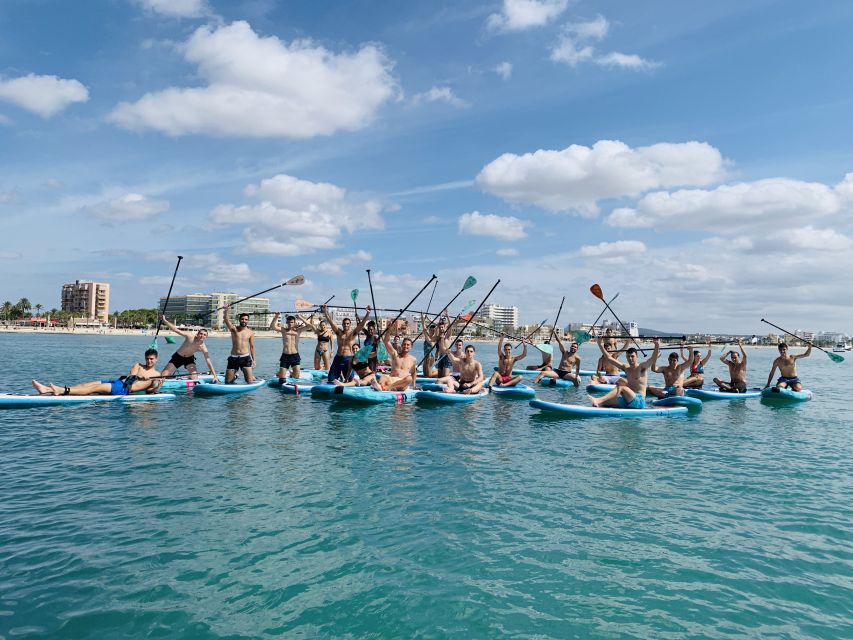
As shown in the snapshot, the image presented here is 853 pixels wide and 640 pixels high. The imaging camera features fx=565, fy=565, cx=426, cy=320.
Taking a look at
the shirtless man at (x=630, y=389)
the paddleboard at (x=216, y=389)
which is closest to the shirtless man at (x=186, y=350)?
the paddleboard at (x=216, y=389)

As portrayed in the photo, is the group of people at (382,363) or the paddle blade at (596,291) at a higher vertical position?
the paddle blade at (596,291)

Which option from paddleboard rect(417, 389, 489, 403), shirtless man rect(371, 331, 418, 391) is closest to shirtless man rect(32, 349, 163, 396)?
shirtless man rect(371, 331, 418, 391)

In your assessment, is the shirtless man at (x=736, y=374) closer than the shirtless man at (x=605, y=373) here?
Yes

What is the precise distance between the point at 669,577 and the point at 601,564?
708 mm

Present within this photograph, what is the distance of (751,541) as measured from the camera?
716 centimetres

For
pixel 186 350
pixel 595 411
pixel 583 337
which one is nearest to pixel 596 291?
pixel 583 337

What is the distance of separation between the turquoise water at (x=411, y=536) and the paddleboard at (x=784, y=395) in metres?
10.8

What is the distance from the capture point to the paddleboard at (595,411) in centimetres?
1566

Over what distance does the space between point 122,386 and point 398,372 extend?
26.8 feet

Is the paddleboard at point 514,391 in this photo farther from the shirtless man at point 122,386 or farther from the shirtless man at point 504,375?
the shirtless man at point 122,386

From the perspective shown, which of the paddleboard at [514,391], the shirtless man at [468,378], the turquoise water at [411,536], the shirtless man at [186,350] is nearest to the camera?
the turquoise water at [411,536]

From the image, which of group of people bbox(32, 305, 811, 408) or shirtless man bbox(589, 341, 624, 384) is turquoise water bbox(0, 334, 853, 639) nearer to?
group of people bbox(32, 305, 811, 408)

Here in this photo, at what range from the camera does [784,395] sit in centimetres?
2242

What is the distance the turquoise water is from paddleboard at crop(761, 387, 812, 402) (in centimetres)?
1079
